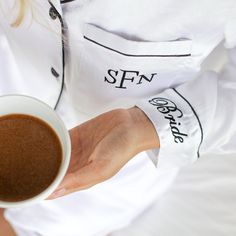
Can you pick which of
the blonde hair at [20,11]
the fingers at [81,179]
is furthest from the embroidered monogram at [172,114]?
the blonde hair at [20,11]

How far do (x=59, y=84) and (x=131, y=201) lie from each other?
0.78 feet

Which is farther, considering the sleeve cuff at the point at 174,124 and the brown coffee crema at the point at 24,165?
the sleeve cuff at the point at 174,124

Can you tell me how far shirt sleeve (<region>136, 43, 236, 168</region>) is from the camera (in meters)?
0.60

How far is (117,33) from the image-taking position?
560 millimetres

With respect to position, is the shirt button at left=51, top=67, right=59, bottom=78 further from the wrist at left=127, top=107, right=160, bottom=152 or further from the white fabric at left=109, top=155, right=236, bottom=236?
the white fabric at left=109, top=155, right=236, bottom=236

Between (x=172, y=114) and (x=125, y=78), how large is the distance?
8cm

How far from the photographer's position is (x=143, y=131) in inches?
23.5

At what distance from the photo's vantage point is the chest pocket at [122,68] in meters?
0.56

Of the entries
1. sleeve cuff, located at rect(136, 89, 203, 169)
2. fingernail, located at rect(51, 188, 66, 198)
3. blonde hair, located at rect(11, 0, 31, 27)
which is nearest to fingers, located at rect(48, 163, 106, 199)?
fingernail, located at rect(51, 188, 66, 198)

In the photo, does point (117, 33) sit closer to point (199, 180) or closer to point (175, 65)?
point (175, 65)

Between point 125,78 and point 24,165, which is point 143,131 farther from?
point 24,165

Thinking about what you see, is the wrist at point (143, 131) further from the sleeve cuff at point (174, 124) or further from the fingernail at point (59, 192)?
the fingernail at point (59, 192)

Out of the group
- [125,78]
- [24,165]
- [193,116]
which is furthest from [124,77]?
[24,165]

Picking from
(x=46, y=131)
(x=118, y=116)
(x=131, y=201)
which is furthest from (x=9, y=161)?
(x=131, y=201)
